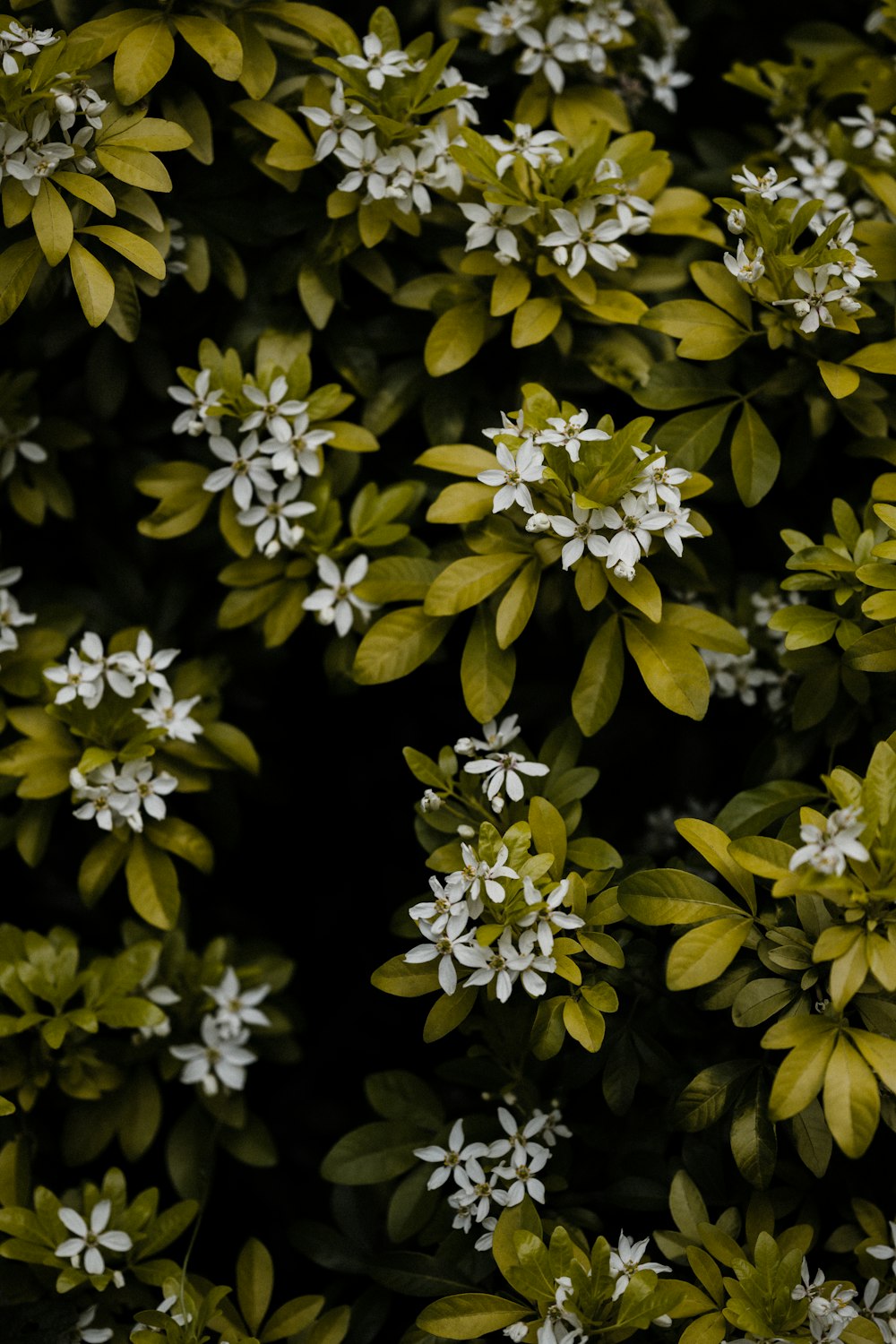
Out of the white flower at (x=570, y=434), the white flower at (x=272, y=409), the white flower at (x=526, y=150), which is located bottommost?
the white flower at (x=272, y=409)

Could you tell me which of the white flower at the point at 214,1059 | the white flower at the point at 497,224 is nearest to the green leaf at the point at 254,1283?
the white flower at the point at 214,1059

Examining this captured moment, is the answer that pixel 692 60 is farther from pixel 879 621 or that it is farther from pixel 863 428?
pixel 879 621

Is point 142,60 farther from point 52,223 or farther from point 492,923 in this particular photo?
point 492,923

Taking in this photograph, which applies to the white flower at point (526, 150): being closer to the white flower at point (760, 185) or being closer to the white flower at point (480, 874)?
the white flower at point (760, 185)

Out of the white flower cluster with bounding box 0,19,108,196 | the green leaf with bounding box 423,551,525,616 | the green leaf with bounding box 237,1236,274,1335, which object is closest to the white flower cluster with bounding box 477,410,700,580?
the green leaf with bounding box 423,551,525,616

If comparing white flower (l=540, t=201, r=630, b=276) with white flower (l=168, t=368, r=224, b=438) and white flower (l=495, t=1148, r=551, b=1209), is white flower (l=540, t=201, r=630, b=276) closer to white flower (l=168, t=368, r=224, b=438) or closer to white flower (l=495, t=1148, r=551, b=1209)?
white flower (l=168, t=368, r=224, b=438)

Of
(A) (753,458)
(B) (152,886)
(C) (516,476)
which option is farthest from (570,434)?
(B) (152,886)

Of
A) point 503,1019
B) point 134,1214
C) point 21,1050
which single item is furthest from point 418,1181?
point 21,1050
